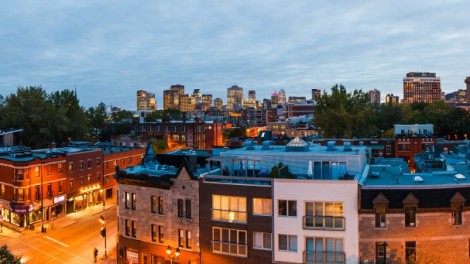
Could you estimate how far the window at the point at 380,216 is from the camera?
3244cm

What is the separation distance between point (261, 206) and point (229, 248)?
14.4 feet

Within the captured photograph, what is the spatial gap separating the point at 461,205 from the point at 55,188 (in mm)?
54075

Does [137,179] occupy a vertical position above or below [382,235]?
above

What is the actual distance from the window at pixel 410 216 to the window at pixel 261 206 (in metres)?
9.50

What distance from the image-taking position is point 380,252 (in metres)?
32.8

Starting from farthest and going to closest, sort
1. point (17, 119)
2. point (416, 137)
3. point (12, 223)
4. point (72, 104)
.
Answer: point (72, 104)
point (17, 119)
point (416, 137)
point (12, 223)

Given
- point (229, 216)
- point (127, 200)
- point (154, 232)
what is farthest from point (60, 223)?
point (229, 216)

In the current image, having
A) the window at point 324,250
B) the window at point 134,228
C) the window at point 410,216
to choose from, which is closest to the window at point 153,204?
the window at point 134,228

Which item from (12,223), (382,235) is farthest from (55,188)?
(382,235)

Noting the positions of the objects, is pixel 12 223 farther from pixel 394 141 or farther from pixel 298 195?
pixel 394 141

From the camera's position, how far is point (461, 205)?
32312 mm

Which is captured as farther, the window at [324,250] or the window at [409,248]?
the window at [324,250]

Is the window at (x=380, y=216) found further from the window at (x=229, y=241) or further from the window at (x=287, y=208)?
the window at (x=229, y=241)

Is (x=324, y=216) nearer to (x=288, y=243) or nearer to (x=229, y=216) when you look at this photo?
(x=288, y=243)
